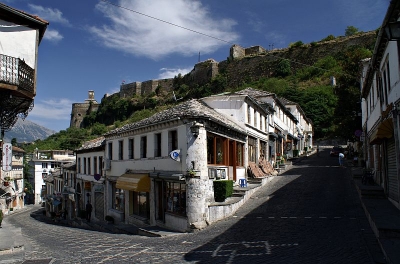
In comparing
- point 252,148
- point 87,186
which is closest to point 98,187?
point 87,186

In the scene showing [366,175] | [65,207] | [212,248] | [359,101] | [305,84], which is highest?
[305,84]

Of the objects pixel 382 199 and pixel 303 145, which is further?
pixel 303 145

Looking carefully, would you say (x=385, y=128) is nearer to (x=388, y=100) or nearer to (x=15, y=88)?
(x=388, y=100)

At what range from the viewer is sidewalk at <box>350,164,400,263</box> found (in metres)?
8.14

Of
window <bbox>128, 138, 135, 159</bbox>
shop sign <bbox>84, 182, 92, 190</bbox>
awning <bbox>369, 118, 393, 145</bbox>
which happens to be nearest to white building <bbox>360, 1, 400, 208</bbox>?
awning <bbox>369, 118, 393, 145</bbox>

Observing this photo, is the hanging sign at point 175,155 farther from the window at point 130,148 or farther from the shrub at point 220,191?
the window at point 130,148

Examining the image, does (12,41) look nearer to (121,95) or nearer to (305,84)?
(305,84)

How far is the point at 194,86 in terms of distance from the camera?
92.9m

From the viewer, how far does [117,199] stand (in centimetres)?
2362

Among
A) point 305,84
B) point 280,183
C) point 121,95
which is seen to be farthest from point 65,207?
point 121,95

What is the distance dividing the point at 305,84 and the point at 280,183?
163 ft

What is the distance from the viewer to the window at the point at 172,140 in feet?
54.9

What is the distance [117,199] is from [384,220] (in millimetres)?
16791

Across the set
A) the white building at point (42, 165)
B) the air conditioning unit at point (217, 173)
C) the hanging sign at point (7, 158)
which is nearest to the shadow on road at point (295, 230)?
the air conditioning unit at point (217, 173)
